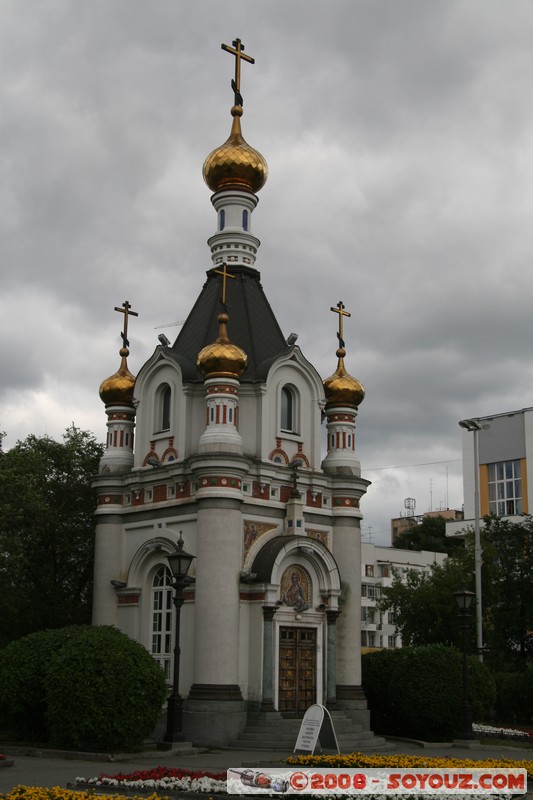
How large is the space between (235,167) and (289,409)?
6.92 meters

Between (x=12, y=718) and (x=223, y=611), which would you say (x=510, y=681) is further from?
(x=12, y=718)

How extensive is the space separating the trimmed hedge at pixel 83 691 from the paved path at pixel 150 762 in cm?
59

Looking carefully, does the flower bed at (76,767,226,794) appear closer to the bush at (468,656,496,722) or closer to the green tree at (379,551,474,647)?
the bush at (468,656,496,722)

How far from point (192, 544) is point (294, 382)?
489cm

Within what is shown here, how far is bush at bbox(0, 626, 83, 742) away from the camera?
1897 cm

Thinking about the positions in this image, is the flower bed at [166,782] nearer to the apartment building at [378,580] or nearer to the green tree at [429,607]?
the green tree at [429,607]

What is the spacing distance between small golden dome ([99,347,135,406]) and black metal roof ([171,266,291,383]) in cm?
157

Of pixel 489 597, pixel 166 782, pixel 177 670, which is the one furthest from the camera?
pixel 489 597

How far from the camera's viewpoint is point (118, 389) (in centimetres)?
2605

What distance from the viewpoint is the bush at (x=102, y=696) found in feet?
58.1

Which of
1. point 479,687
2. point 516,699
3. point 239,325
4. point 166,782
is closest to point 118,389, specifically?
point 239,325

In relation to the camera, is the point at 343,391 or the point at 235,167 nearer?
the point at 343,391

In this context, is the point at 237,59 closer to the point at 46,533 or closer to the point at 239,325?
the point at 239,325

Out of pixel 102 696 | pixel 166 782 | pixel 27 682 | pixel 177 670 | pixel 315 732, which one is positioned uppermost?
pixel 177 670
